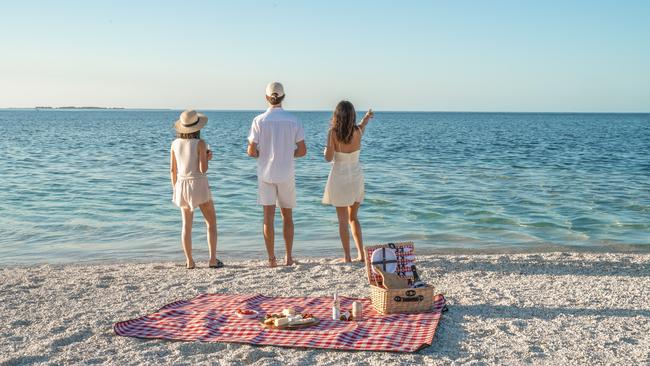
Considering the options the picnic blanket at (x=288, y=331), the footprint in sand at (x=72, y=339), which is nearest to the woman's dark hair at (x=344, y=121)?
the picnic blanket at (x=288, y=331)

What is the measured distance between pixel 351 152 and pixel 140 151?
968 inches

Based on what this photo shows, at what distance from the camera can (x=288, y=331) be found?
5.43 meters

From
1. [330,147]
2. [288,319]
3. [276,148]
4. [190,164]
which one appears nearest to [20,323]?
[288,319]

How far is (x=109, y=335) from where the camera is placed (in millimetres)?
5465

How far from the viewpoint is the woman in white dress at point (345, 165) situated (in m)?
7.56

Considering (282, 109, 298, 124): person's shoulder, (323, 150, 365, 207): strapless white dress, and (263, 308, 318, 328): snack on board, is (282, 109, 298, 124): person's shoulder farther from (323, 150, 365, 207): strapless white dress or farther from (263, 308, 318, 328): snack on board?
(263, 308, 318, 328): snack on board

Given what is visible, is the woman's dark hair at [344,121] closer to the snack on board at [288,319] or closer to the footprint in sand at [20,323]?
the snack on board at [288,319]

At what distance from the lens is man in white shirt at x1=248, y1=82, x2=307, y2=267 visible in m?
7.47

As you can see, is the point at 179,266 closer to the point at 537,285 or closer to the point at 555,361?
the point at 537,285

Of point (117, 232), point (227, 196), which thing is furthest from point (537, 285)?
point (227, 196)

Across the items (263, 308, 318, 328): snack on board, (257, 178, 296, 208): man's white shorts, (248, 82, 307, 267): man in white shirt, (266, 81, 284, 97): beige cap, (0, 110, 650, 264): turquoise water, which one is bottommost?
(0, 110, 650, 264): turquoise water

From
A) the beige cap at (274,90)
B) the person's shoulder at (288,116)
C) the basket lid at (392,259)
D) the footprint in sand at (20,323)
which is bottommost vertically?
the footprint in sand at (20,323)

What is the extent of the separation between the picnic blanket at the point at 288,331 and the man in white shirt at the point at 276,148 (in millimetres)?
A: 1673

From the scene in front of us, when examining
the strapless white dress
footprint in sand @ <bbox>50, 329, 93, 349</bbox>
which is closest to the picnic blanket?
footprint in sand @ <bbox>50, 329, 93, 349</bbox>
